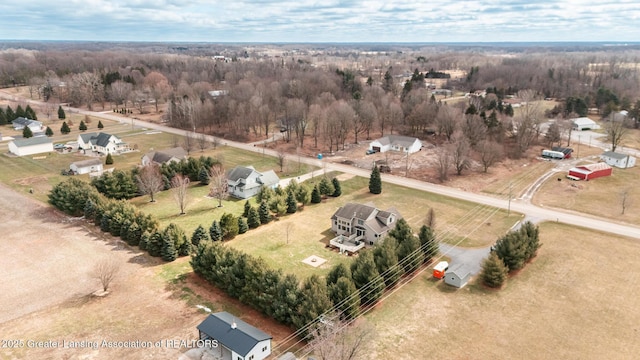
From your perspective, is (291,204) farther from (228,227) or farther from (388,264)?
(388,264)

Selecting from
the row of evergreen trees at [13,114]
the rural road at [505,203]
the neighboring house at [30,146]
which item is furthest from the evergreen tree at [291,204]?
the row of evergreen trees at [13,114]

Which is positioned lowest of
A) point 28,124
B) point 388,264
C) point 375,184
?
point 388,264

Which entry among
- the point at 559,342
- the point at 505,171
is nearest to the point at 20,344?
the point at 559,342

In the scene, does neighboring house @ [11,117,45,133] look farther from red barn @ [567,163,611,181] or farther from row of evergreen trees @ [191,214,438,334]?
red barn @ [567,163,611,181]

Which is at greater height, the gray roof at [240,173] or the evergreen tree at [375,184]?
the gray roof at [240,173]

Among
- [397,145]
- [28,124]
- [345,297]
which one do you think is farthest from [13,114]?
[345,297]

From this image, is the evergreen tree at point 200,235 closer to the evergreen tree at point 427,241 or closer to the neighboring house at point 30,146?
the evergreen tree at point 427,241

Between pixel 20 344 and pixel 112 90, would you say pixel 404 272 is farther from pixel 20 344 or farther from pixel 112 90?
pixel 112 90
